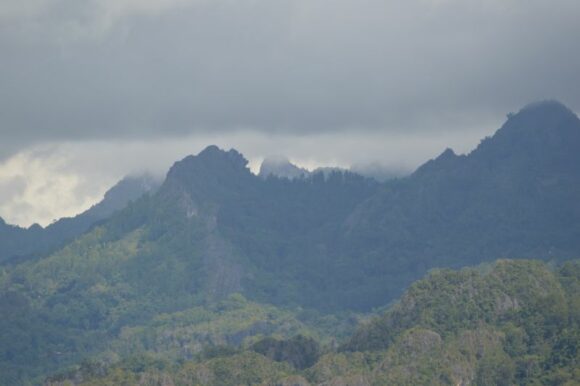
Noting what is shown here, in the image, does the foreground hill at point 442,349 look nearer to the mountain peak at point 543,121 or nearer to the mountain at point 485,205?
the mountain at point 485,205

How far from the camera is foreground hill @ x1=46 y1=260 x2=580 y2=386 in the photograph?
107m

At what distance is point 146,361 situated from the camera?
125375mm

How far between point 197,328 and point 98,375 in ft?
143

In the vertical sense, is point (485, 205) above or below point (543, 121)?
below

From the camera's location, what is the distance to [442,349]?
11081 cm

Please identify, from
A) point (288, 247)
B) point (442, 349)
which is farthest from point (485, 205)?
point (442, 349)

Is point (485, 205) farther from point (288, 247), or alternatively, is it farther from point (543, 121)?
point (288, 247)

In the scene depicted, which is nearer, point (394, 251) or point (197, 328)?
point (197, 328)

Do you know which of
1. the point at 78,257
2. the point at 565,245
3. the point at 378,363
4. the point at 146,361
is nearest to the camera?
the point at 378,363

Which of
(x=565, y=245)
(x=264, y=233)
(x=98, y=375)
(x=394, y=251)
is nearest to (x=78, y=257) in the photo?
(x=264, y=233)

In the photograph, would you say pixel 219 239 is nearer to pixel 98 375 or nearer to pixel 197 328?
pixel 197 328

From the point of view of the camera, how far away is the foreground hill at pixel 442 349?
107 metres

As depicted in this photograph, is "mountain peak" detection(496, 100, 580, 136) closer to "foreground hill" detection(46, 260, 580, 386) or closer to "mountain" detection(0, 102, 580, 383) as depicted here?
"mountain" detection(0, 102, 580, 383)

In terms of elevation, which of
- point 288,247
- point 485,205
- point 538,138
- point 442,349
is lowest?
point 442,349
